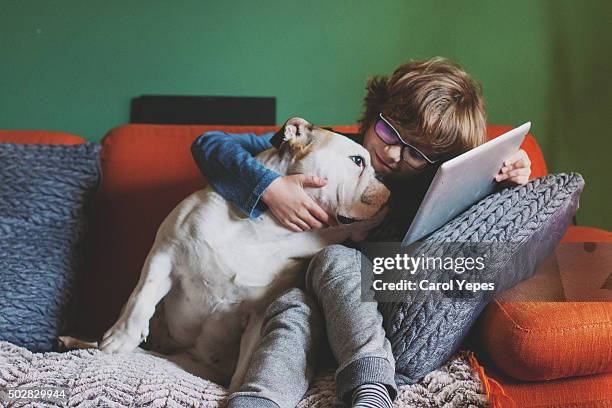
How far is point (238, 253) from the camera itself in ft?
4.22

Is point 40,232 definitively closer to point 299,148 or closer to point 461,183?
point 299,148

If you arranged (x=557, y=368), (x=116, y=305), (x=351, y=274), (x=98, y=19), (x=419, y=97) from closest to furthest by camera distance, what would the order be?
(x=557, y=368)
(x=351, y=274)
(x=419, y=97)
(x=116, y=305)
(x=98, y=19)

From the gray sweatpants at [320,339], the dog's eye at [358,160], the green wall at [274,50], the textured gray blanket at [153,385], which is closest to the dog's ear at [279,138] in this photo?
the dog's eye at [358,160]

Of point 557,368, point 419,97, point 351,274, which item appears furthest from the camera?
point 419,97

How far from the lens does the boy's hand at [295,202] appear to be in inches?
49.6

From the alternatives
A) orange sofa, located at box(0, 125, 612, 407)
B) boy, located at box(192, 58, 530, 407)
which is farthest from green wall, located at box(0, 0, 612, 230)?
boy, located at box(192, 58, 530, 407)

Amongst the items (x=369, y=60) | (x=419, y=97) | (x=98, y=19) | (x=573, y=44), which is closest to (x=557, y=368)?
(x=419, y=97)

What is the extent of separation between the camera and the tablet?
1084mm

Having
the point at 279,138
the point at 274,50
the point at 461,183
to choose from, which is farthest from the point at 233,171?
the point at 274,50

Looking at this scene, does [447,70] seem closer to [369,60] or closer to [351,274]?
[351,274]

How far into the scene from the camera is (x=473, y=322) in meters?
1.17

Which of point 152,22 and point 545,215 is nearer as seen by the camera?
point 545,215

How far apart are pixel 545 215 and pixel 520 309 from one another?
0.19m

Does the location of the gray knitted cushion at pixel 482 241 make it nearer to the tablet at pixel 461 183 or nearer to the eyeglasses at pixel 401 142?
the tablet at pixel 461 183
